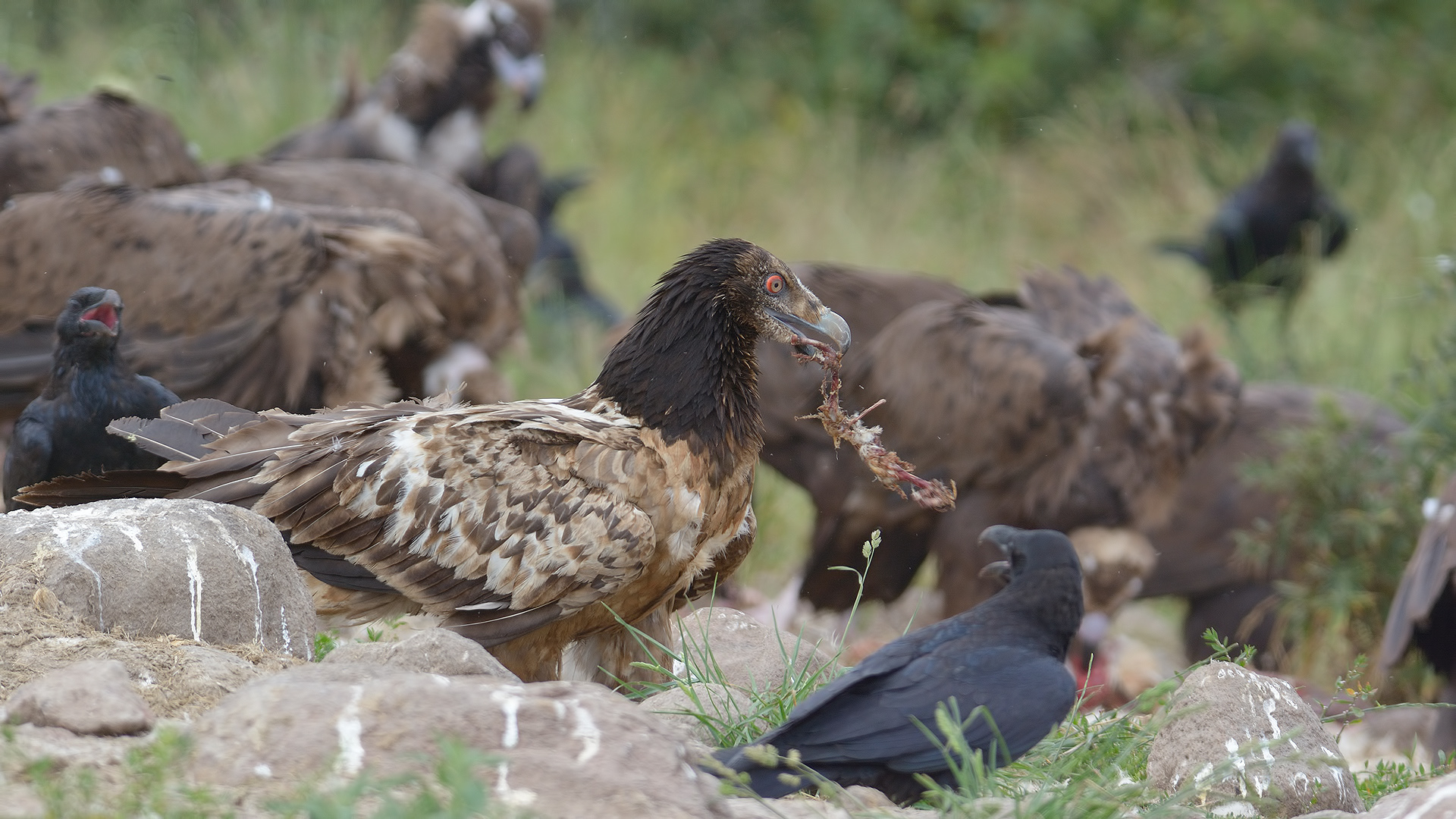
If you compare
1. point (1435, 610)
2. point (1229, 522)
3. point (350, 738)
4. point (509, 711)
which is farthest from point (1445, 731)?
point (350, 738)

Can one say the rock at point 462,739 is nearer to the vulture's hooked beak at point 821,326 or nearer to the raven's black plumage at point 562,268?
the vulture's hooked beak at point 821,326

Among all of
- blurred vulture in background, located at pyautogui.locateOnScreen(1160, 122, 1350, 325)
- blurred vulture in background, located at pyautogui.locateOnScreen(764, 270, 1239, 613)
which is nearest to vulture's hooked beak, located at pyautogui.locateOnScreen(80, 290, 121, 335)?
blurred vulture in background, located at pyautogui.locateOnScreen(764, 270, 1239, 613)

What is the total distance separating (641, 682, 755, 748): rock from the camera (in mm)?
3592

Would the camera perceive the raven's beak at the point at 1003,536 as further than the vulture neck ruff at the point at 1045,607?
Yes

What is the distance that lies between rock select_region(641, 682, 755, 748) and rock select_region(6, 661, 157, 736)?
117 centimetres

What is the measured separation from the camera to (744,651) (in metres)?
4.19

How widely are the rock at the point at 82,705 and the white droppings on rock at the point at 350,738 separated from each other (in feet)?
1.23

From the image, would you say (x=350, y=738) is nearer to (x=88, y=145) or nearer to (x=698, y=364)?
(x=698, y=364)

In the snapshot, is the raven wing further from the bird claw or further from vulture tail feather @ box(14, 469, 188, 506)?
vulture tail feather @ box(14, 469, 188, 506)

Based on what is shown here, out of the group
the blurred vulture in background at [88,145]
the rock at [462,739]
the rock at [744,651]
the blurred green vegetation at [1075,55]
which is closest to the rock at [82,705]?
the rock at [462,739]

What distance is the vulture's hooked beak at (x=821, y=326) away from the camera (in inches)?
163

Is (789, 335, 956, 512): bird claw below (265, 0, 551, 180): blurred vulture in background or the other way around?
below

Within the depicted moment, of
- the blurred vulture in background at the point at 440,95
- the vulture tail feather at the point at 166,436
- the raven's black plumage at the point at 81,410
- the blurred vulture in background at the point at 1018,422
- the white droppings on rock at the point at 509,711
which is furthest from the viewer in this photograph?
the blurred vulture in background at the point at 440,95

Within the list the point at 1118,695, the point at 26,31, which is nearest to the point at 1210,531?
the point at 1118,695
